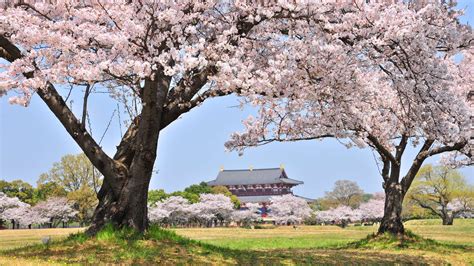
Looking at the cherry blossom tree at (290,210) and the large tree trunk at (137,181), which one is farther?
the cherry blossom tree at (290,210)

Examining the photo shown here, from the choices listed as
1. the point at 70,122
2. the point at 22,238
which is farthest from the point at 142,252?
the point at 22,238

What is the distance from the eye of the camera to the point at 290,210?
67.0 m

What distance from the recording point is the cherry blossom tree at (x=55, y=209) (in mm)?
47656

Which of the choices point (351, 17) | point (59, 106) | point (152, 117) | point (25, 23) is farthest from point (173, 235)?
point (351, 17)

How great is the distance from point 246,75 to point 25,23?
13.5 feet

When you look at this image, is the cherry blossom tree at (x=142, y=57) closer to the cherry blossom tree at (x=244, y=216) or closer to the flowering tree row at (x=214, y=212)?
the flowering tree row at (x=214, y=212)

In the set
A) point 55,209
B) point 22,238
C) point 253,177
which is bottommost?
point 22,238

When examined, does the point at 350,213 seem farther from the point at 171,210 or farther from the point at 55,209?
the point at 55,209

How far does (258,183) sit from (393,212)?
210 ft

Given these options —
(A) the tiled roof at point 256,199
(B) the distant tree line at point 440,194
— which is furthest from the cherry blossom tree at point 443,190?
(A) the tiled roof at point 256,199

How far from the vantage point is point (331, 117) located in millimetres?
10938

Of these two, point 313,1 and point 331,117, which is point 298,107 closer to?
point 331,117

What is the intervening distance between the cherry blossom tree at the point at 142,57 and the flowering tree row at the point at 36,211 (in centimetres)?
4049

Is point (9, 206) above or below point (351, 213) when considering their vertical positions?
above
